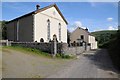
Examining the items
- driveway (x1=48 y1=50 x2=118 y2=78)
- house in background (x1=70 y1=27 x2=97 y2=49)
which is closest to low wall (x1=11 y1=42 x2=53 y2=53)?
driveway (x1=48 y1=50 x2=118 y2=78)

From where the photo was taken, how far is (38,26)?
105 ft

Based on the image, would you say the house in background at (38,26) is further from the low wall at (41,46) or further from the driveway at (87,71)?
the driveway at (87,71)

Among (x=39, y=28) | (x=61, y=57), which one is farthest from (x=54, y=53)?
(x=39, y=28)

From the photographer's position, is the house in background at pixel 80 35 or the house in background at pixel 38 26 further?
the house in background at pixel 80 35

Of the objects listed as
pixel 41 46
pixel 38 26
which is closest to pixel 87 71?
pixel 41 46

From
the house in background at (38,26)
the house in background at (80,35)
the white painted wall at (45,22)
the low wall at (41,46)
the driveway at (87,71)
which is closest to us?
the driveway at (87,71)

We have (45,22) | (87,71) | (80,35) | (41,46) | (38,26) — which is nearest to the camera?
(87,71)

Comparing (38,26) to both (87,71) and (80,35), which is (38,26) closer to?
(87,71)

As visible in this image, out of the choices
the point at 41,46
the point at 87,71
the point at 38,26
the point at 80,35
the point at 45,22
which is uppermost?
the point at 45,22

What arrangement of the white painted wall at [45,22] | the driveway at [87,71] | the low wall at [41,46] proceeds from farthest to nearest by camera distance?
the white painted wall at [45,22] < the low wall at [41,46] < the driveway at [87,71]

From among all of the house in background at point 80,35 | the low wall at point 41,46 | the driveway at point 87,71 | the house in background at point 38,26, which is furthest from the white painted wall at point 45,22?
the house in background at point 80,35

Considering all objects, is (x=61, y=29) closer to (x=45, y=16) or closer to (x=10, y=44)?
(x=45, y=16)

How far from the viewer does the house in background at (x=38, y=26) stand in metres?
31.4

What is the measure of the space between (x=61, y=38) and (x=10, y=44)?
46.1 ft
